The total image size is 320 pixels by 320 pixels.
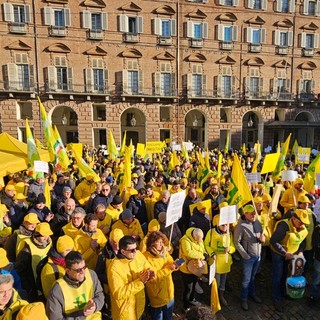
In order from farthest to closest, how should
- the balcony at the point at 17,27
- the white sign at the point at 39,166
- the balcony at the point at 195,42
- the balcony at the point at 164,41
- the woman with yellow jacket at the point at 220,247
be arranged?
1. the balcony at the point at 195,42
2. the balcony at the point at 164,41
3. the balcony at the point at 17,27
4. the white sign at the point at 39,166
5. the woman with yellow jacket at the point at 220,247

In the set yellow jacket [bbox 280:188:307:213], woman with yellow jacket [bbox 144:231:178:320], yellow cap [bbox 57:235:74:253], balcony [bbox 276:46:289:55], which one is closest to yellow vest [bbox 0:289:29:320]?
yellow cap [bbox 57:235:74:253]

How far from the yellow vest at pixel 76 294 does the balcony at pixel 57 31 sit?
25.8 m

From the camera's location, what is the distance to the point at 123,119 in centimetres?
3112

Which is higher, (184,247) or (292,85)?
(292,85)

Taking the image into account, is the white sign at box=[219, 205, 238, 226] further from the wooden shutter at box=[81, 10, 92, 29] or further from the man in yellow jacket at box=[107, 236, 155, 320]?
the wooden shutter at box=[81, 10, 92, 29]

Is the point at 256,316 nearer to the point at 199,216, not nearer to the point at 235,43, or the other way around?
the point at 199,216

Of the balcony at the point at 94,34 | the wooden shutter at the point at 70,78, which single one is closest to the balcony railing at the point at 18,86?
the wooden shutter at the point at 70,78

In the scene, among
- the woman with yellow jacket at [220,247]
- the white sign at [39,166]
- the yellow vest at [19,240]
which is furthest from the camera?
the white sign at [39,166]

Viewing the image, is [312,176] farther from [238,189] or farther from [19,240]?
[19,240]

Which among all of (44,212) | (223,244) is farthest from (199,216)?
(44,212)

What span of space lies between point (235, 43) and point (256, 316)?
28313 millimetres

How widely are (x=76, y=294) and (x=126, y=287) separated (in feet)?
1.71

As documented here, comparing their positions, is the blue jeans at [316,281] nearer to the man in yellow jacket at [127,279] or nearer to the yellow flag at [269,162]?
the man in yellow jacket at [127,279]

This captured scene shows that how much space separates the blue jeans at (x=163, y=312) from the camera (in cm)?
365
